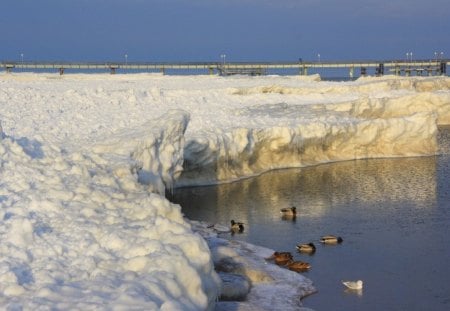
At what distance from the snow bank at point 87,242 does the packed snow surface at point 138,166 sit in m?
0.02

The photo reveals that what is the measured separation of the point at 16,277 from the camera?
847cm

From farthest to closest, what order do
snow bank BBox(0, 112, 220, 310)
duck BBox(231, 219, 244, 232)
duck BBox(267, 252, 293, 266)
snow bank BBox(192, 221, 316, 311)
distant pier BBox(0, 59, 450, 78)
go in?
1. distant pier BBox(0, 59, 450, 78)
2. duck BBox(231, 219, 244, 232)
3. duck BBox(267, 252, 293, 266)
4. snow bank BBox(192, 221, 316, 311)
5. snow bank BBox(0, 112, 220, 310)

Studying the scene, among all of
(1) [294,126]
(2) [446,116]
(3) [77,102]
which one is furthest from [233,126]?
(2) [446,116]

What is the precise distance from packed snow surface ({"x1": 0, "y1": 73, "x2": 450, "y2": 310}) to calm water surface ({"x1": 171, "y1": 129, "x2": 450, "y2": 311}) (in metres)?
1.28

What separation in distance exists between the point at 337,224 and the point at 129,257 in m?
11.7

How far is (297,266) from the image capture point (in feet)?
51.5

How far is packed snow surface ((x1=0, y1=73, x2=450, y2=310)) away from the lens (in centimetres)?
889

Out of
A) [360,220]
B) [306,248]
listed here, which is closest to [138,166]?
[306,248]

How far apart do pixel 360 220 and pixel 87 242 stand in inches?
495

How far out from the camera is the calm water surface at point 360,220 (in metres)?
14.3

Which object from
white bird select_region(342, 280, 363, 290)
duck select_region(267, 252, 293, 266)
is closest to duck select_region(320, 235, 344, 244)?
duck select_region(267, 252, 293, 266)

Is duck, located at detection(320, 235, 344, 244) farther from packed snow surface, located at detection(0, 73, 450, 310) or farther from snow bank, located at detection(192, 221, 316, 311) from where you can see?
packed snow surface, located at detection(0, 73, 450, 310)

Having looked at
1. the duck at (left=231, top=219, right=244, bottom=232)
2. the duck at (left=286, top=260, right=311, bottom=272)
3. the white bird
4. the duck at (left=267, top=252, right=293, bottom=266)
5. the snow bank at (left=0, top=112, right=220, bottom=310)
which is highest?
the snow bank at (left=0, top=112, right=220, bottom=310)

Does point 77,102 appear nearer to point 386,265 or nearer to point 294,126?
point 294,126
